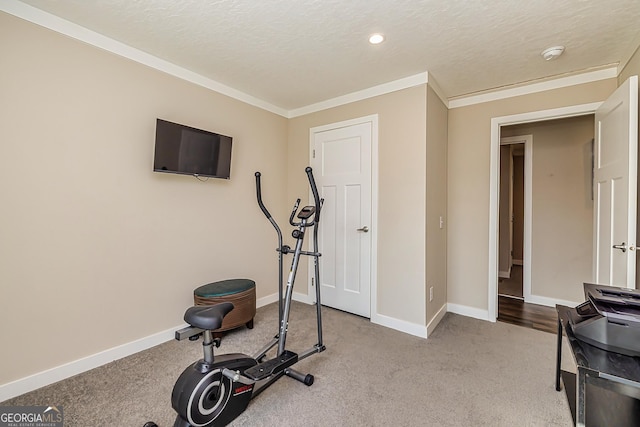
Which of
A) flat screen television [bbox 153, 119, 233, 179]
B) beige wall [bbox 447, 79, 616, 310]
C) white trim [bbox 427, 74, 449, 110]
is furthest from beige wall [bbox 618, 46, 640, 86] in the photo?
flat screen television [bbox 153, 119, 233, 179]

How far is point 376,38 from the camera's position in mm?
2074

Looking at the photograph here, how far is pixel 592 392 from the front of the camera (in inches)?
63.6

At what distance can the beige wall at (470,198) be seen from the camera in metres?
3.06

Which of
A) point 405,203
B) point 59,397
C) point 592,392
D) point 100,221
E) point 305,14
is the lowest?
point 59,397

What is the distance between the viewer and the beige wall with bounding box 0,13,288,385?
1.78 m

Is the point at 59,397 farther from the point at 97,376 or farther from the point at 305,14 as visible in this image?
the point at 305,14

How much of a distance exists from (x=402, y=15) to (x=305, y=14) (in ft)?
2.02

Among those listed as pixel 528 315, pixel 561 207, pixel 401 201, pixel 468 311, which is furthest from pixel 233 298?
pixel 561 207

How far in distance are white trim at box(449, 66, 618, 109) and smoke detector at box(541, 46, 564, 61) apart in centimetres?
54

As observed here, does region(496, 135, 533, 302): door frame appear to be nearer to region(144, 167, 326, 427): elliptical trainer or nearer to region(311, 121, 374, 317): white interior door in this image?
region(311, 121, 374, 317): white interior door

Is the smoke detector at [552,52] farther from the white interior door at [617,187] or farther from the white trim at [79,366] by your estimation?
the white trim at [79,366]

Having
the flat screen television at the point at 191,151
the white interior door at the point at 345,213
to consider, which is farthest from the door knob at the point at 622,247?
the flat screen television at the point at 191,151

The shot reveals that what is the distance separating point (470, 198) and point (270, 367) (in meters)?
2.66

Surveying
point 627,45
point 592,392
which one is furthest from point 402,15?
point 592,392
